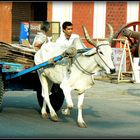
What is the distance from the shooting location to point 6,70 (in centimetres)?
1012

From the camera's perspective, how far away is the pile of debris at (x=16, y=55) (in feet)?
34.2

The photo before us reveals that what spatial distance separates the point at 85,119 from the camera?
409 inches

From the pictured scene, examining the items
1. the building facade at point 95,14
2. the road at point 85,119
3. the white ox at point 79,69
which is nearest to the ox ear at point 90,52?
the white ox at point 79,69

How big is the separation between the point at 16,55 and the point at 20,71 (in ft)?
1.62

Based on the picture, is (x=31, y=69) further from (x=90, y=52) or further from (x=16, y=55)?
(x=90, y=52)

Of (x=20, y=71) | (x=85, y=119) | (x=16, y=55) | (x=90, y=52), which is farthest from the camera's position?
(x=16, y=55)

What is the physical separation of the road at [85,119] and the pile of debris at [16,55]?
1.12 m

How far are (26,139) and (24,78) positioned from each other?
8.99 feet

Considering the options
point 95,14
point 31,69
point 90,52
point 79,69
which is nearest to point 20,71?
point 31,69

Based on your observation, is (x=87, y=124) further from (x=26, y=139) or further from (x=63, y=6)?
(x=63, y=6)

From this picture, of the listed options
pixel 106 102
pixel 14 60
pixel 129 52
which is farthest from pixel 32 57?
pixel 129 52

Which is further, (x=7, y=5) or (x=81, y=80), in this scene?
(x=7, y=5)

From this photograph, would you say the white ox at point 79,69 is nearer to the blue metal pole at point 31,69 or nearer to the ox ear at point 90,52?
the ox ear at point 90,52

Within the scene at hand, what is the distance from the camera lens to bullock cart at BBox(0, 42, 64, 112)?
33.3 feet
